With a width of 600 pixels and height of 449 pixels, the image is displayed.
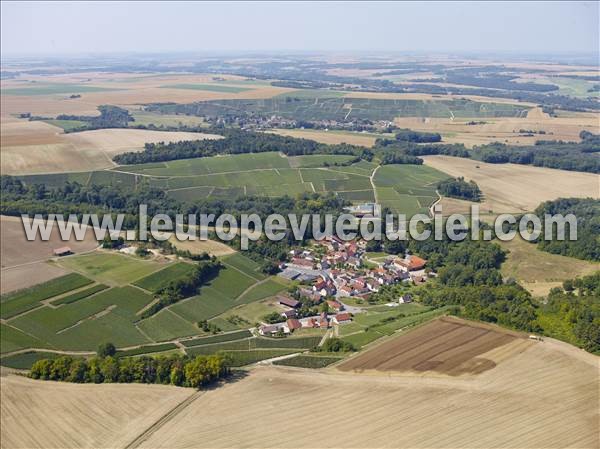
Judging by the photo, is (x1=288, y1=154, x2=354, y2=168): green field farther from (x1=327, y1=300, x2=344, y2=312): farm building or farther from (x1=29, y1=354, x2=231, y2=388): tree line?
(x1=29, y1=354, x2=231, y2=388): tree line

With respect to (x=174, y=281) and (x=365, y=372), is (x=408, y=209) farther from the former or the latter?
(x=365, y=372)

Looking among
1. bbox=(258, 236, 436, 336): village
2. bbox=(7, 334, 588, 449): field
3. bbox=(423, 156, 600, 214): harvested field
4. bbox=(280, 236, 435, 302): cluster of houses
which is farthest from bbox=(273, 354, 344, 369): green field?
bbox=(423, 156, 600, 214): harvested field

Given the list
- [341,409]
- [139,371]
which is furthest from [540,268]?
[139,371]

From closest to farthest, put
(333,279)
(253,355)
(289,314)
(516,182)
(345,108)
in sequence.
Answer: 1. (253,355)
2. (289,314)
3. (333,279)
4. (516,182)
5. (345,108)

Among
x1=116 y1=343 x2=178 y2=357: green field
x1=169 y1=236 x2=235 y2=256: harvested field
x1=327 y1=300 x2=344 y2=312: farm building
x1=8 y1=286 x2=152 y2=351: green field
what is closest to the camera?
x1=116 y1=343 x2=178 y2=357: green field

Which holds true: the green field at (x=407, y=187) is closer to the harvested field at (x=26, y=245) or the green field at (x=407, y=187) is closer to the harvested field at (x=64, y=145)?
the harvested field at (x=26, y=245)

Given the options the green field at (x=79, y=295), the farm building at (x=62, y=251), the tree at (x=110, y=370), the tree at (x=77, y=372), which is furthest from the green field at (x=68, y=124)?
the tree at (x=110, y=370)

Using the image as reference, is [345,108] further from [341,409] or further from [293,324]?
[341,409]
